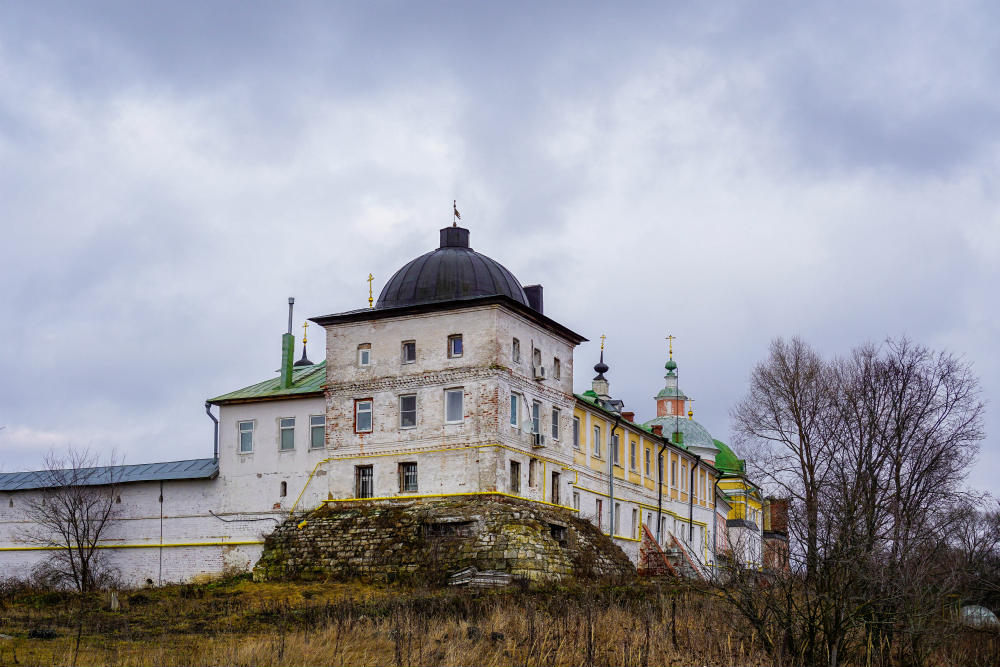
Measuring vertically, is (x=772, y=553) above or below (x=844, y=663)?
above

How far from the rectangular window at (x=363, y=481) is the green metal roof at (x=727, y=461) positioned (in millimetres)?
33035

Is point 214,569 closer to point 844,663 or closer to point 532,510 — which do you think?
point 532,510

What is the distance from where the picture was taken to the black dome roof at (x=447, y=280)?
135 feet

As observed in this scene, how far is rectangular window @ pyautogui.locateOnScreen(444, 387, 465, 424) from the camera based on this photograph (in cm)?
3903

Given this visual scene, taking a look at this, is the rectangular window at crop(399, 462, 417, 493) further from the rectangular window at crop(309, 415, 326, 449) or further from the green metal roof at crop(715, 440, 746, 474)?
the green metal roof at crop(715, 440, 746, 474)

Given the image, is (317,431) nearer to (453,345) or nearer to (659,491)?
(453,345)

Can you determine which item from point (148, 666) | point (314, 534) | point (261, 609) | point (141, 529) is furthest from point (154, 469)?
point (148, 666)

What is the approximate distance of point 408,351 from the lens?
133 ft

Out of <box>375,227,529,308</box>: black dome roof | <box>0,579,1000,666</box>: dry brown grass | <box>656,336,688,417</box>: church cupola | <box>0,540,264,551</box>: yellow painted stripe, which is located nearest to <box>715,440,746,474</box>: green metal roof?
<box>656,336,688,417</box>: church cupola

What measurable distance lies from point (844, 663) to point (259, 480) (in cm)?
2712

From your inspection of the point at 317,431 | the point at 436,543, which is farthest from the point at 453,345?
the point at 436,543

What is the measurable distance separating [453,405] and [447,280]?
15.5 feet

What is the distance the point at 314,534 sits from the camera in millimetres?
38500

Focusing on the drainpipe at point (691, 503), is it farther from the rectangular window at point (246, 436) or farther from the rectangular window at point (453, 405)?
the rectangular window at point (246, 436)
